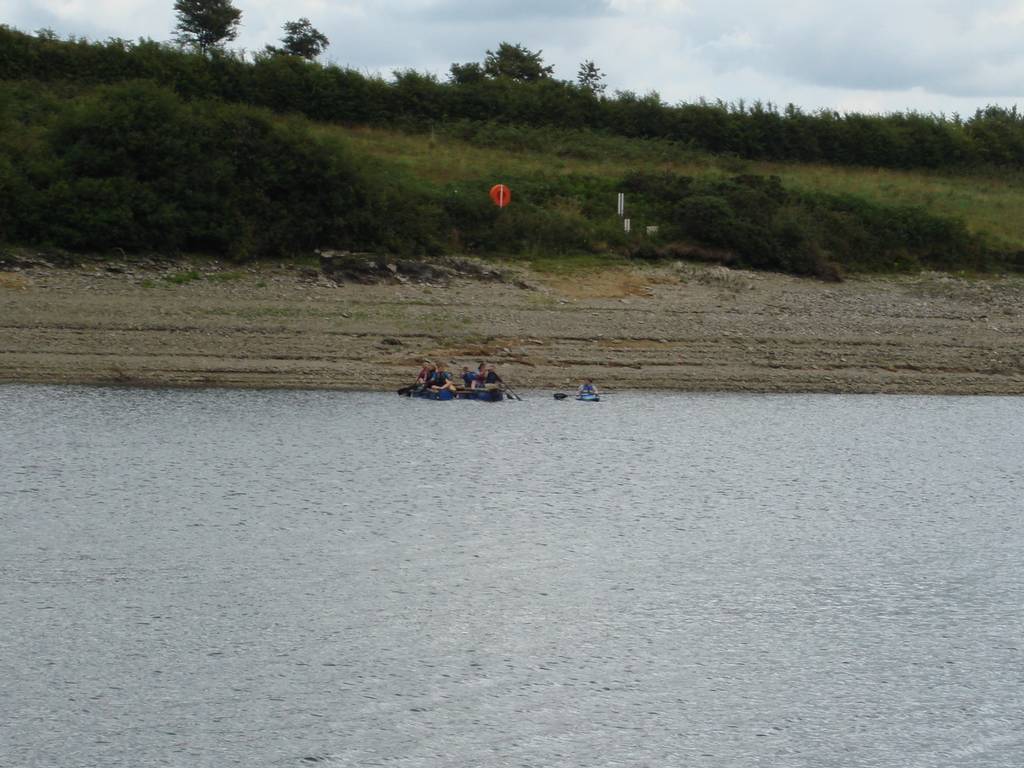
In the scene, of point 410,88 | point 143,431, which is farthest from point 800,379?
point 410,88

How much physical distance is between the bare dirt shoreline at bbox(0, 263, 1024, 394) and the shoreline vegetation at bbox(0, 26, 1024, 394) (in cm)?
7

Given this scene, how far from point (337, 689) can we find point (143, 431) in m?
12.5

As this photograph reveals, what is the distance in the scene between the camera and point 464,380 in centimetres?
2773

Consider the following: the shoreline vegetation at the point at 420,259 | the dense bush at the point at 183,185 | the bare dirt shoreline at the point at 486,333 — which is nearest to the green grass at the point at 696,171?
the shoreline vegetation at the point at 420,259

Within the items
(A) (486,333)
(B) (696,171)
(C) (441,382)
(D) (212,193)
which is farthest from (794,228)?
(D) (212,193)

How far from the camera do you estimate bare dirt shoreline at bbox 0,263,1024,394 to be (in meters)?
27.0

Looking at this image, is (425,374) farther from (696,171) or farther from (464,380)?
(696,171)

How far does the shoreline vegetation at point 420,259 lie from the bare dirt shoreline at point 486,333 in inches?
2.7

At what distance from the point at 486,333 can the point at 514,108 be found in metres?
23.5

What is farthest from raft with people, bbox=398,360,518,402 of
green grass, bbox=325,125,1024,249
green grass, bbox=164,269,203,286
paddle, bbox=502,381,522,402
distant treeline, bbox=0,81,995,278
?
green grass, bbox=325,125,1024,249

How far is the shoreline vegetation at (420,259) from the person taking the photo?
28.3m

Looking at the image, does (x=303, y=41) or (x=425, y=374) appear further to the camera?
(x=303, y=41)

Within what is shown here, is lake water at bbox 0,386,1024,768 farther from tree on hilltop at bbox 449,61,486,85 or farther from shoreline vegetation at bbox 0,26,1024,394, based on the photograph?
tree on hilltop at bbox 449,61,486,85

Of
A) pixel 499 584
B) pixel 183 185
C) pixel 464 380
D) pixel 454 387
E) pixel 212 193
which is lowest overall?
pixel 499 584
